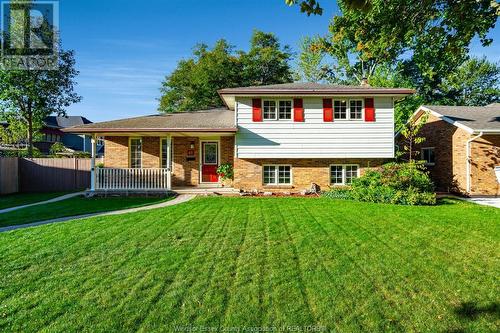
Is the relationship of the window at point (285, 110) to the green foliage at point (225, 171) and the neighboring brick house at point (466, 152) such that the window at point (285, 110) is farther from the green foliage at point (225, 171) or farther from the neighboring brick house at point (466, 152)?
the neighboring brick house at point (466, 152)

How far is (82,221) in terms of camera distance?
8406mm

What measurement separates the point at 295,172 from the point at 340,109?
360cm

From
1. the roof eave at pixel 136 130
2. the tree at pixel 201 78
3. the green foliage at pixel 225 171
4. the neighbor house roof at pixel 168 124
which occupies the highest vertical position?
the tree at pixel 201 78

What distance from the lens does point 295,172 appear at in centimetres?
1477

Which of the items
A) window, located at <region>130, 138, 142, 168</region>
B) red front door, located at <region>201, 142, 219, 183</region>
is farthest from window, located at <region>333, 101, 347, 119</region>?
window, located at <region>130, 138, 142, 168</region>

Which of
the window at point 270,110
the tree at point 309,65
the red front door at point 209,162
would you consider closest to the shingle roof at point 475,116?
the window at point 270,110

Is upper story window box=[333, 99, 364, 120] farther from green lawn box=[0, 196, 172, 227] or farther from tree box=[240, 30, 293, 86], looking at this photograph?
tree box=[240, 30, 293, 86]

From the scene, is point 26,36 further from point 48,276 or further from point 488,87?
point 488,87

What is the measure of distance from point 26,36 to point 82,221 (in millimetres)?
18304

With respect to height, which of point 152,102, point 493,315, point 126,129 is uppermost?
point 152,102

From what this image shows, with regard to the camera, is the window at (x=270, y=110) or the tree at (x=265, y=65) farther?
the tree at (x=265, y=65)

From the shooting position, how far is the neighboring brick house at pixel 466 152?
13992mm

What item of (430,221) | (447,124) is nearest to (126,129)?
Answer: (430,221)

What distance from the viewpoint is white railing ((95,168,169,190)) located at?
14039 mm
